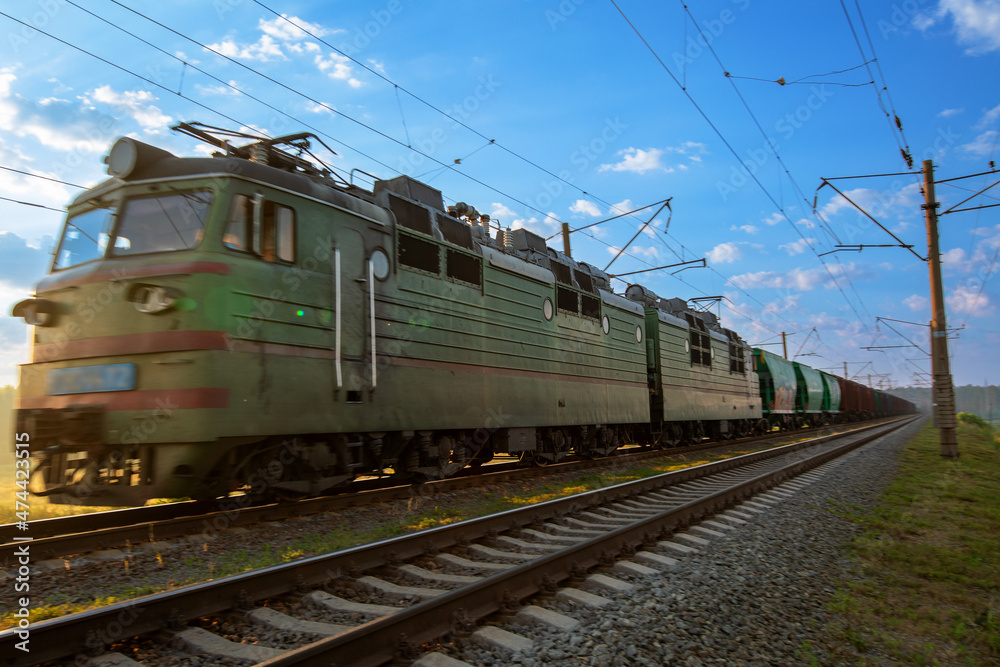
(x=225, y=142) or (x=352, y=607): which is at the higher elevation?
(x=225, y=142)

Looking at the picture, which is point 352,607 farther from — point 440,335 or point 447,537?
point 440,335

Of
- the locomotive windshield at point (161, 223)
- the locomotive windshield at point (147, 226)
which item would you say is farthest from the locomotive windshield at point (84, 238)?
the locomotive windshield at point (161, 223)

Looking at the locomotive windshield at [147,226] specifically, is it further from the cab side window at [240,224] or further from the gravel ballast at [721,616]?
the gravel ballast at [721,616]

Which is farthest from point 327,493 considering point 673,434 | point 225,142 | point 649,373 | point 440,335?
point 673,434

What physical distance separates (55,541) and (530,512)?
14.2 ft

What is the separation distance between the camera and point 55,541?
4.91 metres

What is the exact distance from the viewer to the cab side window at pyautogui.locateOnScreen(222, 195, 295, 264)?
587cm

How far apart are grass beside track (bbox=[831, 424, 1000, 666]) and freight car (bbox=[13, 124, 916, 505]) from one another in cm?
503

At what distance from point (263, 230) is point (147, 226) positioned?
3.61ft

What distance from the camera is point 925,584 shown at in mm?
4680

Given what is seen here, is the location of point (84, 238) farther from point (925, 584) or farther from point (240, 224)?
point (925, 584)

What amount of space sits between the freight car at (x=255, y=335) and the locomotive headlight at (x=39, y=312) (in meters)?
0.02

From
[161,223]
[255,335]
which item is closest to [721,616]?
[255,335]

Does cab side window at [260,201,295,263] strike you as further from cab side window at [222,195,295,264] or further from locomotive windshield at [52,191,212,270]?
locomotive windshield at [52,191,212,270]
